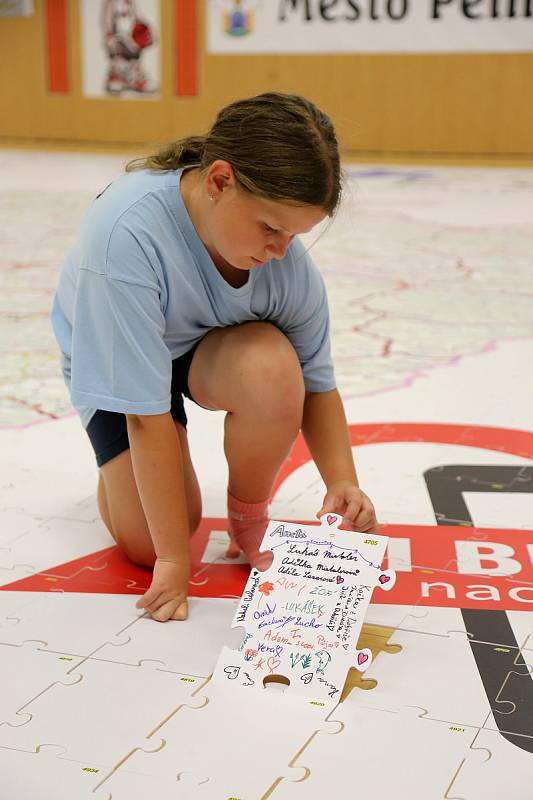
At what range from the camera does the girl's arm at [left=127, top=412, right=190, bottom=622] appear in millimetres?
1220

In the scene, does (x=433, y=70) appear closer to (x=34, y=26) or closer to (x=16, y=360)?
(x=34, y=26)

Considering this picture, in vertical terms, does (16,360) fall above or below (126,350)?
below

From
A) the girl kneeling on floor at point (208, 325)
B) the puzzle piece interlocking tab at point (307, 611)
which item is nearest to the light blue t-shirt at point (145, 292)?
the girl kneeling on floor at point (208, 325)

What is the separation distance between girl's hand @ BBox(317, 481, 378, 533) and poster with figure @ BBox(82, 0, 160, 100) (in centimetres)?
683

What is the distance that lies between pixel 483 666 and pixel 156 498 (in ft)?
1.41

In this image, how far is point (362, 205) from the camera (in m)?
5.11

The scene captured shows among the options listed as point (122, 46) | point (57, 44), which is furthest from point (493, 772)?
point (57, 44)

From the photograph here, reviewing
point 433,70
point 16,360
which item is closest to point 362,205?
point 433,70

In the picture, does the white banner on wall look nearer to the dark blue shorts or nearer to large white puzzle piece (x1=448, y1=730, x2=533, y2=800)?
the dark blue shorts

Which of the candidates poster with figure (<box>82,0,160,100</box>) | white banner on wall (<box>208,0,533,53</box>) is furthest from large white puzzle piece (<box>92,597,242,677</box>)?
poster with figure (<box>82,0,160,100</box>)

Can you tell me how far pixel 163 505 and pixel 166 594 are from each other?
0.11 metres

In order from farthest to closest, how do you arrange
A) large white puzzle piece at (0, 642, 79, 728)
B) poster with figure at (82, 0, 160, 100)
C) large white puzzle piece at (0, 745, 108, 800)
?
poster with figure at (82, 0, 160, 100) < large white puzzle piece at (0, 642, 79, 728) < large white puzzle piece at (0, 745, 108, 800)

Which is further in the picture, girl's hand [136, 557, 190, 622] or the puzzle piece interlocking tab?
girl's hand [136, 557, 190, 622]

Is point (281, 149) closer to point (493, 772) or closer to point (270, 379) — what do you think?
point (270, 379)
